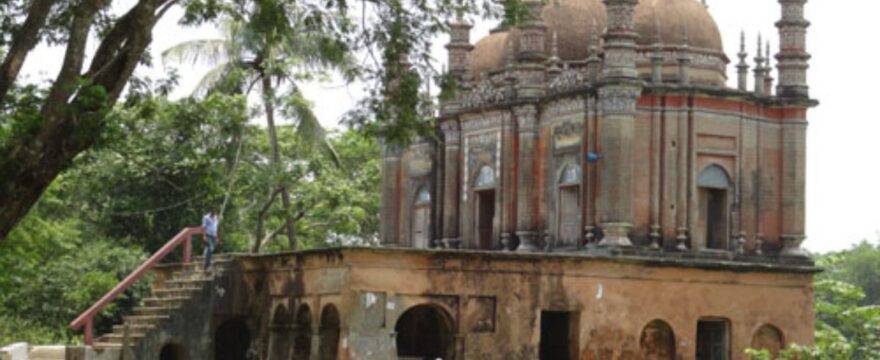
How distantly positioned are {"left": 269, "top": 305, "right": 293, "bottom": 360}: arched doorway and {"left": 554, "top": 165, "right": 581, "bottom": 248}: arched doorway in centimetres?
567

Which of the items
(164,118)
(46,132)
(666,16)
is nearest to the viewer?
(46,132)

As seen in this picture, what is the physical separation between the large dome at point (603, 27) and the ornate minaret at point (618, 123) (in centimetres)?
167

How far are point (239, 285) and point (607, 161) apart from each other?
730cm

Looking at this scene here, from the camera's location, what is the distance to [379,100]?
21.7 metres

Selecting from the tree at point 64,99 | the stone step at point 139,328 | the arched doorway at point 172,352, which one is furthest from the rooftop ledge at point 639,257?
the tree at point 64,99

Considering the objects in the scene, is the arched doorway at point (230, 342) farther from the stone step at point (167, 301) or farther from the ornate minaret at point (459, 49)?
the ornate minaret at point (459, 49)

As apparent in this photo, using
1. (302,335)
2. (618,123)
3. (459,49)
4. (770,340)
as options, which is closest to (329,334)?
(302,335)

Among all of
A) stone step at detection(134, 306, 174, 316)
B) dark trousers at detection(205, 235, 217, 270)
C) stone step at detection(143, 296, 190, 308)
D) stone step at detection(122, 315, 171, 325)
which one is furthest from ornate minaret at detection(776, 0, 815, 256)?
stone step at detection(122, 315, 171, 325)

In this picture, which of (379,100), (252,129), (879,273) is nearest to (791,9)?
(379,100)

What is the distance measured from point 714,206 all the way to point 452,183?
589 cm

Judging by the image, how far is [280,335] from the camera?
91.8 feet

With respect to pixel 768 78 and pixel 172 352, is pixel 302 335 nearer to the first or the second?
pixel 172 352

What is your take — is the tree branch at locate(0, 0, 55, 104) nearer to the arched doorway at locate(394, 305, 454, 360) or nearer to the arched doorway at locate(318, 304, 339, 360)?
the arched doorway at locate(318, 304, 339, 360)

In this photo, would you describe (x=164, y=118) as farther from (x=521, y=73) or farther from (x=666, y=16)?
(x=666, y=16)
